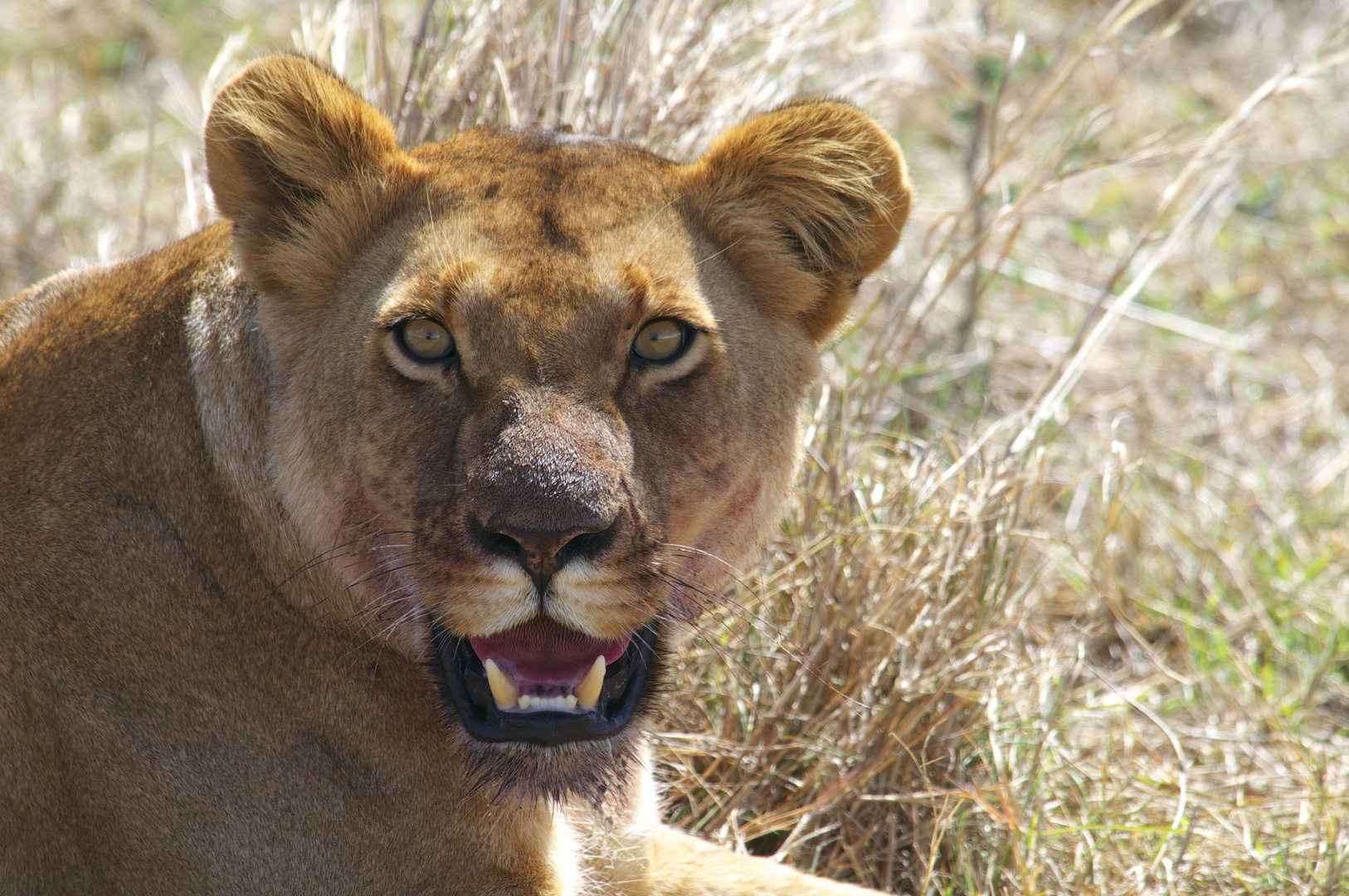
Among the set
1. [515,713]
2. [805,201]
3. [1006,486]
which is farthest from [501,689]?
[1006,486]

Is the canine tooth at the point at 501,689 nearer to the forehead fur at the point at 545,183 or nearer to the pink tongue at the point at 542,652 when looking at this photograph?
the pink tongue at the point at 542,652

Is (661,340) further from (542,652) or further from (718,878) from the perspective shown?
(718,878)

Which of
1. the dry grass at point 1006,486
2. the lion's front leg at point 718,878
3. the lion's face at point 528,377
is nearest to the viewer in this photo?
the lion's face at point 528,377

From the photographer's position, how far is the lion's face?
217cm

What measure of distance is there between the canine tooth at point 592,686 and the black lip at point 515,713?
0.8 inches

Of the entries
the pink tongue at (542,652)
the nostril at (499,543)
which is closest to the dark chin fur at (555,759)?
the pink tongue at (542,652)

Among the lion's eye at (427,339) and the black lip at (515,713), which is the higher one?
the lion's eye at (427,339)

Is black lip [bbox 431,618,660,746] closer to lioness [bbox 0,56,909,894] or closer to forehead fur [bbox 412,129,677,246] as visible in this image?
lioness [bbox 0,56,909,894]

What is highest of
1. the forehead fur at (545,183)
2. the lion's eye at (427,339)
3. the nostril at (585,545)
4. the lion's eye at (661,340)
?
the forehead fur at (545,183)

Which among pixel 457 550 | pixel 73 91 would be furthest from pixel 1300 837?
pixel 73 91

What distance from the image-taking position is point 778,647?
3549 mm

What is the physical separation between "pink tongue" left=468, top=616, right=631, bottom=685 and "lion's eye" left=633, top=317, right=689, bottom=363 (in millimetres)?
506

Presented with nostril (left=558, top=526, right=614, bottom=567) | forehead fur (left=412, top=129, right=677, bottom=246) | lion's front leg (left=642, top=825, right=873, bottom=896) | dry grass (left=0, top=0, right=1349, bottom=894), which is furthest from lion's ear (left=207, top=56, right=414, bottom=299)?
lion's front leg (left=642, top=825, right=873, bottom=896)

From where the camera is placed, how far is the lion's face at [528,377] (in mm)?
2170
